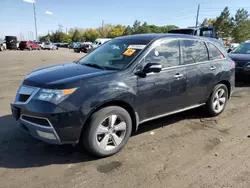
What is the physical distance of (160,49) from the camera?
412 centimetres

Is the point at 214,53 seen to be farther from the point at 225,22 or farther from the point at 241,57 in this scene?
the point at 225,22

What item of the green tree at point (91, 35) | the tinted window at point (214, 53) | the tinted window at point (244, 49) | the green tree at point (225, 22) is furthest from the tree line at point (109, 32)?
the tinted window at point (214, 53)

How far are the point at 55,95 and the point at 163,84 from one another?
69.8 inches

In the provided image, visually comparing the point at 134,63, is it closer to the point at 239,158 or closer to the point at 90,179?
the point at 90,179

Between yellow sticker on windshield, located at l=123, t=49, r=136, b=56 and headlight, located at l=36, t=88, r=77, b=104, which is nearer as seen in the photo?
headlight, located at l=36, t=88, r=77, b=104

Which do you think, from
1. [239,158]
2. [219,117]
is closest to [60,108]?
[239,158]

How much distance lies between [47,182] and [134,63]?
2.05 metres

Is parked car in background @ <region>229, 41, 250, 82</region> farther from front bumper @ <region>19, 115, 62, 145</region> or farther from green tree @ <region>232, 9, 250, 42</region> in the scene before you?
green tree @ <region>232, 9, 250, 42</region>

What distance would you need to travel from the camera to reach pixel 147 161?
3.42 m

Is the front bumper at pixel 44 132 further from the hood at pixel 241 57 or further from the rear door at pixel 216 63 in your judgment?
the hood at pixel 241 57

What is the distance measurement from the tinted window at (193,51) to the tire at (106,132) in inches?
64.8

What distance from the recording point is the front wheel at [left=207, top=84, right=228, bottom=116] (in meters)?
5.06

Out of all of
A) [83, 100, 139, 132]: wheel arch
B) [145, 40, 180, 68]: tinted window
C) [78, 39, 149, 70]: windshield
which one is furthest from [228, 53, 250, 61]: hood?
[83, 100, 139, 132]: wheel arch

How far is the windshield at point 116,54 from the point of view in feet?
12.7
